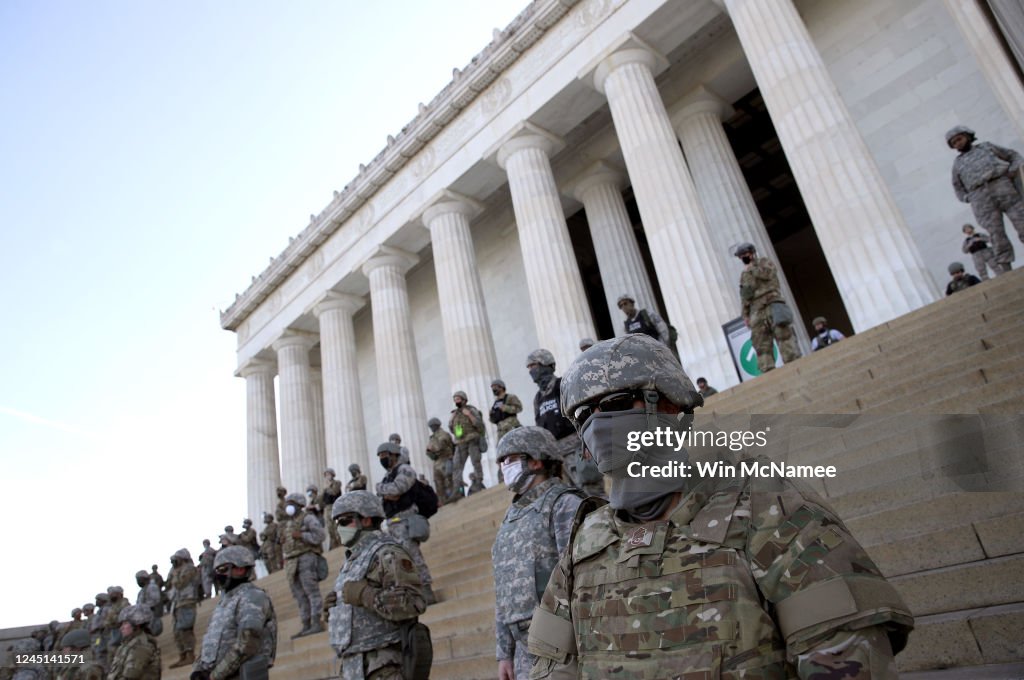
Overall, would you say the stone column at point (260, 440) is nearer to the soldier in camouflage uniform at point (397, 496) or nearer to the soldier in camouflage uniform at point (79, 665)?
the soldier in camouflage uniform at point (79, 665)

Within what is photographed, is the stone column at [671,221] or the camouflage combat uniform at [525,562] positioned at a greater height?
the stone column at [671,221]

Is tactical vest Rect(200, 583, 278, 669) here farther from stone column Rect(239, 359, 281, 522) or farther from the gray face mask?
stone column Rect(239, 359, 281, 522)

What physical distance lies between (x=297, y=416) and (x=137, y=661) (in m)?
16.9

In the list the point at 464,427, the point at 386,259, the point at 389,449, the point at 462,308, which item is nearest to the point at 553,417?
the point at 389,449

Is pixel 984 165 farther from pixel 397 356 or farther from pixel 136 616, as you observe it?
pixel 397 356

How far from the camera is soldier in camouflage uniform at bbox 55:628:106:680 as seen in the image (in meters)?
6.74

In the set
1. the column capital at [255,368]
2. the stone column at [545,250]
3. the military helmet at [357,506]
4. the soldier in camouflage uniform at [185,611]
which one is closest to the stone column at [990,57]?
the stone column at [545,250]

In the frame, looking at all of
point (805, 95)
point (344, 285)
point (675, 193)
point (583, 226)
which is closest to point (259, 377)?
point (344, 285)

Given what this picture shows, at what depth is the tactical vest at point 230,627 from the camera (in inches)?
173

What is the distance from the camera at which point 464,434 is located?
1104 cm

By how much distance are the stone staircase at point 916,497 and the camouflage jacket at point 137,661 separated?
1.41 m

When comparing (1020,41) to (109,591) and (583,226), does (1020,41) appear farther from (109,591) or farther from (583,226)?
(583,226)

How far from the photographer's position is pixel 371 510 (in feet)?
13.2

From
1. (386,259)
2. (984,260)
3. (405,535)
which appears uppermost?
(386,259)
